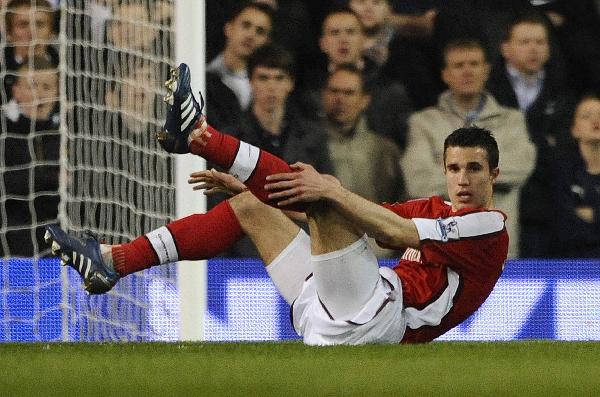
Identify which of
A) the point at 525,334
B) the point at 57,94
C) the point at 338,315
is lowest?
the point at 525,334

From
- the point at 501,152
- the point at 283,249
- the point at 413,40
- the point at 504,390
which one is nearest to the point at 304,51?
the point at 413,40

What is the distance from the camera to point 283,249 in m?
5.11

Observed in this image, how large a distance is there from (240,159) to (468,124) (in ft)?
10.4

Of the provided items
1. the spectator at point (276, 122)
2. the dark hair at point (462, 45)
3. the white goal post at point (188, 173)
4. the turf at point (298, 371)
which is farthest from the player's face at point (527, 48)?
the turf at point (298, 371)

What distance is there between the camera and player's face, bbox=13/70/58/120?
6945 mm

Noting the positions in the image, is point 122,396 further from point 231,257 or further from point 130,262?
point 231,257

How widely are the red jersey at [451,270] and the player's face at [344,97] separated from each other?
2.48 metres

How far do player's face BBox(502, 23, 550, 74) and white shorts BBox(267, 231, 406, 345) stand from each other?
9.60 ft

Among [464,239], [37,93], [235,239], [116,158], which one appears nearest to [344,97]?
[116,158]

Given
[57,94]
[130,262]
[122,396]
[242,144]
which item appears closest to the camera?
[122,396]

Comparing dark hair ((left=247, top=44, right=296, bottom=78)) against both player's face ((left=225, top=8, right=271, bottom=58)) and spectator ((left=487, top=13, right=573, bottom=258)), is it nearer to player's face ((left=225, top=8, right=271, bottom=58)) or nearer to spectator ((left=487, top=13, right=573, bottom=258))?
player's face ((left=225, top=8, right=271, bottom=58))

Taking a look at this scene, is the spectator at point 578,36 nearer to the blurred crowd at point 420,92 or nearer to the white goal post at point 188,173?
the blurred crowd at point 420,92

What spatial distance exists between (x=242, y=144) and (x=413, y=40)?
3285 millimetres

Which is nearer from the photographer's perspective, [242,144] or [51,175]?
[242,144]
